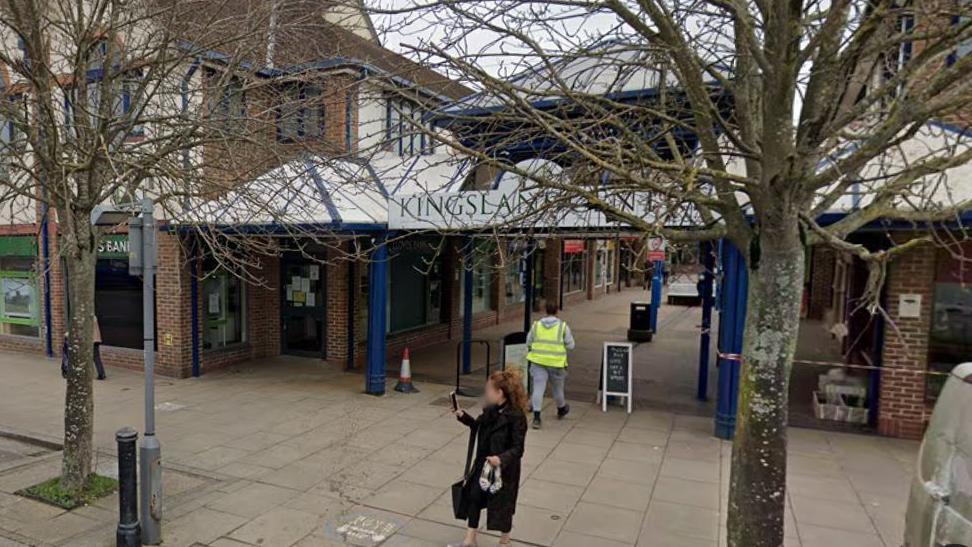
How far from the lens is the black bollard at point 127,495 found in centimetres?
462

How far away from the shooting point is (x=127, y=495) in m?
4.69

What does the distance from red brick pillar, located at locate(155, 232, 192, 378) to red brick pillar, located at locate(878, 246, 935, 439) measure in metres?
10.8

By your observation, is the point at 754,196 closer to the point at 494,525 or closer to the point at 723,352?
the point at 494,525

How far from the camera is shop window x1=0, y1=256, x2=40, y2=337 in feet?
43.4

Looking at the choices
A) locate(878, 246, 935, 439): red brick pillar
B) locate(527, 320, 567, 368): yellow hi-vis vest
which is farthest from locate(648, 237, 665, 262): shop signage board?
locate(878, 246, 935, 439): red brick pillar

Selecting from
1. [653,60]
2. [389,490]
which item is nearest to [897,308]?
[653,60]

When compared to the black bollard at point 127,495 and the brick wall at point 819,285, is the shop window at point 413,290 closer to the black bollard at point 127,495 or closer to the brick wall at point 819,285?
the black bollard at point 127,495

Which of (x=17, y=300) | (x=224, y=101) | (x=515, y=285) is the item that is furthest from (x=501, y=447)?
(x=515, y=285)

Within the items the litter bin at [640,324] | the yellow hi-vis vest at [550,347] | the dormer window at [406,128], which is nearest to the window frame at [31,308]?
the dormer window at [406,128]

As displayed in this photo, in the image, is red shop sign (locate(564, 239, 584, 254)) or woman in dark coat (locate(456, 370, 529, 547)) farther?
red shop sign (locate(564, 239, 584, 254))

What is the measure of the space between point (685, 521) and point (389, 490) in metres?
2.76

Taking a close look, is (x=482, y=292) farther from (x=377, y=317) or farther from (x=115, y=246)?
(x=115, y=246)

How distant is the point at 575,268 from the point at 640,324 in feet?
34.0

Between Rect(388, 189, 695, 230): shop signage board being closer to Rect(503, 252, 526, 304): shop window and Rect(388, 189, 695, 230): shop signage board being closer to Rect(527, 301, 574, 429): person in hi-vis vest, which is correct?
Rect(527, 301, 574, 429): person in hi-vis vest
